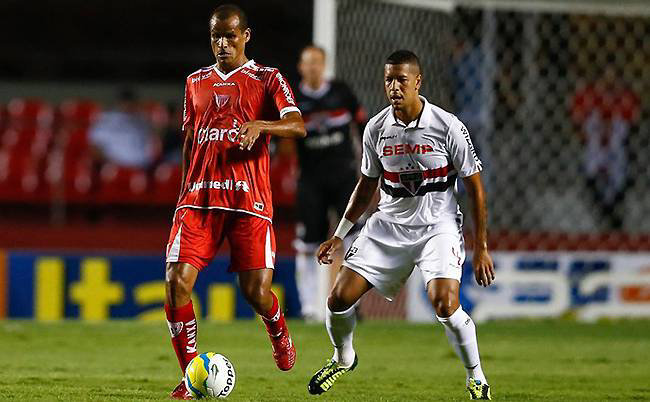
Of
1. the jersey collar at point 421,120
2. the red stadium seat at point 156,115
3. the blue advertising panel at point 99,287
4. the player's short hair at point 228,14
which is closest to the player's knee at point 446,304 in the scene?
the jersey collar at point 421,120

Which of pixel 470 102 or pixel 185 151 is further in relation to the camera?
pixel 470 102

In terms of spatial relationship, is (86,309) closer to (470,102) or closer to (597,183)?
(470,102)

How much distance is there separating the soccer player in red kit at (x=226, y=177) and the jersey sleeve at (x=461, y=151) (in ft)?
2.36

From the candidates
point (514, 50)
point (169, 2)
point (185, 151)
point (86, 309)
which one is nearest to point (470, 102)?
point (514, 50)

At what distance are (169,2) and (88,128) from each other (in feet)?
16.9

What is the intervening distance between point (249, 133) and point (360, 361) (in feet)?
9.23

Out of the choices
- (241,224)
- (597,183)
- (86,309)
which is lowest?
(86,309)

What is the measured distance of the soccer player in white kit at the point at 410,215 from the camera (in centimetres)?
558

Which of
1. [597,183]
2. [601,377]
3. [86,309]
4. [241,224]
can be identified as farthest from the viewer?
[597,183]

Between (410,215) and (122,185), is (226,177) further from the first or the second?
(122,185)

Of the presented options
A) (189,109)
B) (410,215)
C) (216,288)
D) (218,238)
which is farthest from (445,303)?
(216,288)

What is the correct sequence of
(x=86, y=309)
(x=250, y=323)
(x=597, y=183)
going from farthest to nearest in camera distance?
1. (x=597, y=183)
2. (x=86, y=309)
3. (x=250, y=323)

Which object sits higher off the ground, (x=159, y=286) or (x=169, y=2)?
(x=169, y=2)

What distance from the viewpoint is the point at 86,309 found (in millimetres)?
10875
